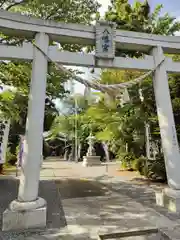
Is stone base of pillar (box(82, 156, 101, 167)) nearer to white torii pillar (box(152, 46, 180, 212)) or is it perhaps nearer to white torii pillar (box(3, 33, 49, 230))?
white torii pillar (box(152, 46, 180, 212))

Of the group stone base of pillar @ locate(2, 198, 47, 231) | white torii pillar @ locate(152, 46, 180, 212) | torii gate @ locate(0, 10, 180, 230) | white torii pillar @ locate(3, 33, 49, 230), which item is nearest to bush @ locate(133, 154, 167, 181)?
white torii pillar @ locate(152, 46, 180, 212)

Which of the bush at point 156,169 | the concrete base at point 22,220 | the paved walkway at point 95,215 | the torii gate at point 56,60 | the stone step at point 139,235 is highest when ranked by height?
the torii gate at point 56,60

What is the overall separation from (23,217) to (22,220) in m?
0.05

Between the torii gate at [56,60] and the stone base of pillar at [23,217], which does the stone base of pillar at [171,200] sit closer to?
the torii gate at [56,60]

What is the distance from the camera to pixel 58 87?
24.8 ft

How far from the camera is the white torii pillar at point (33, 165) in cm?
346

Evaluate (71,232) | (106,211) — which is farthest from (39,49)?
(106,211)

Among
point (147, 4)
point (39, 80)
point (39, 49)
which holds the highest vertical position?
point (147, 4)

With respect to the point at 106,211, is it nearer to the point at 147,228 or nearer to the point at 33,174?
the point at 147,228

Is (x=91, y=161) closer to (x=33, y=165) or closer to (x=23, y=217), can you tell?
(x=33, y=165)

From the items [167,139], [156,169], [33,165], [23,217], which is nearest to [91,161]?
[156,169]

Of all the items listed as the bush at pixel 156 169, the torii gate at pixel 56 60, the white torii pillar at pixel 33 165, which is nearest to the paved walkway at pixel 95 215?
the white torii pillar at pixel 33 165

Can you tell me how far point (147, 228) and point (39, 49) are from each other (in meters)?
3.96

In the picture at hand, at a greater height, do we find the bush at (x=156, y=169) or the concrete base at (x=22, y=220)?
the bush at (x=156, y=169)
